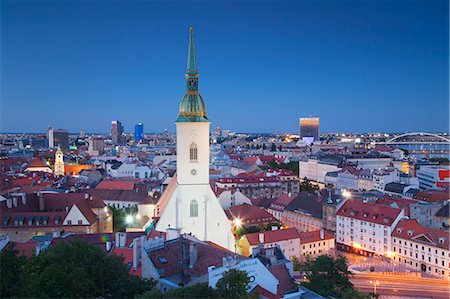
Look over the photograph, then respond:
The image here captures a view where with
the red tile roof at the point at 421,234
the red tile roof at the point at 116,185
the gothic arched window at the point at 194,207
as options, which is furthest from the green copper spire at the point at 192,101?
the red tile roof at the point at 116,185

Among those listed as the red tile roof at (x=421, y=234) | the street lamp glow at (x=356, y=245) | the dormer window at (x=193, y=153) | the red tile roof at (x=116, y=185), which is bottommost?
the street lamp glow at (x=356, y=245)

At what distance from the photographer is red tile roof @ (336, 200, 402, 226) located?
48.1 meters

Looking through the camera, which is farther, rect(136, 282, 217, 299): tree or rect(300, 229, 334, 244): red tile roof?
rect(300, 229, 334, 244): red tile roof

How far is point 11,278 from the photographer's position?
1644 centimetres

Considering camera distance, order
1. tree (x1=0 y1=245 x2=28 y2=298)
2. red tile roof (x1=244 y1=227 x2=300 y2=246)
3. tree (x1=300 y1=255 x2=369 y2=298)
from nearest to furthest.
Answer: tree (x1=0 y1=245 x2=28 y2=298)
tree (x1=300 y1=255 x2=369 y2=298)
red tile roof (x1=244 y1=227 x2=300 y2=246)

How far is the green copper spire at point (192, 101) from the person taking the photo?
31969 millimetres

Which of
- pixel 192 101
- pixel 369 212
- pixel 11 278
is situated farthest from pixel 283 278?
pixel 369 212

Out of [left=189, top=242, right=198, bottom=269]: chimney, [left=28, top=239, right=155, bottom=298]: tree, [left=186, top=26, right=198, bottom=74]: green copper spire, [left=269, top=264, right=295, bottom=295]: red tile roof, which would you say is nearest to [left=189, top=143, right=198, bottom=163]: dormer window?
[left=186, top=26, right=198, bottom=74]: green copper spire

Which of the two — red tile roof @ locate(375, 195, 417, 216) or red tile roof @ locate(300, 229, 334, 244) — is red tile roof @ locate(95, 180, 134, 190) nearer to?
red tile roof @ locate(300, 229, 334, 244)

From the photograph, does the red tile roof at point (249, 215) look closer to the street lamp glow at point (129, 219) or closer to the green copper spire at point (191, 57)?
the street lamp glow at point (129, 219)

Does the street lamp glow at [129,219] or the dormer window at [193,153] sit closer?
the dormer window at [193,153]

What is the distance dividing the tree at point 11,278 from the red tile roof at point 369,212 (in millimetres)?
39121

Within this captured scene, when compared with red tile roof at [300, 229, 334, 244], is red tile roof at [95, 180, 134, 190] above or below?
above

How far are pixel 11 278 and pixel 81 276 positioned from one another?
2.41 m
